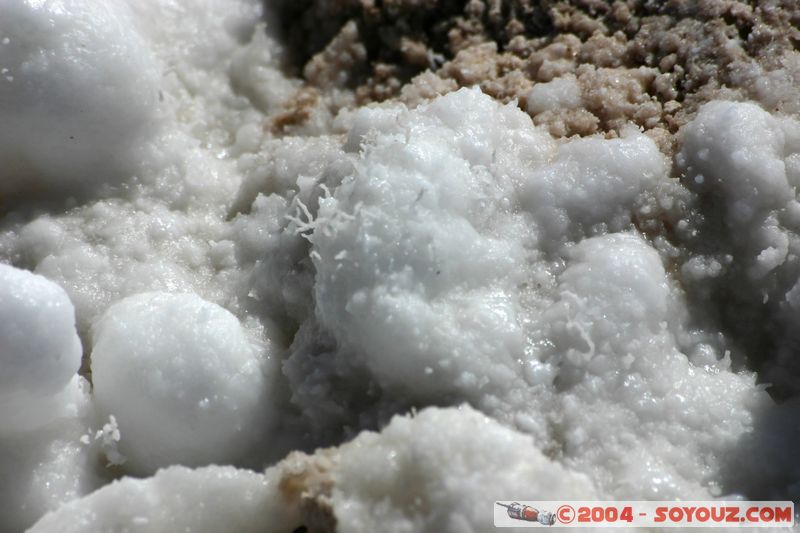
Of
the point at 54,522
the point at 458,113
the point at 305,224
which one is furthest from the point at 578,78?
the point at 54,522

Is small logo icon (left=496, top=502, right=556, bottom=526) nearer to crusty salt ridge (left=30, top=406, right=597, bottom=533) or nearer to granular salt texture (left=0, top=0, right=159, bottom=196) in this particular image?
crusty salt ridge (left=30, top=406, right=597, bottom=533)

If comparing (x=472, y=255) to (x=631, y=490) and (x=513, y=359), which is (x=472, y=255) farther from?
(x=631, y=490)

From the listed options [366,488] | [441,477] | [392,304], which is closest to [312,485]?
[366,488]

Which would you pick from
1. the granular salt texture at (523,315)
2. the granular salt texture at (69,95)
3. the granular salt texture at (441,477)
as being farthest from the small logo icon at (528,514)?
the granular salt texture at (69,95)

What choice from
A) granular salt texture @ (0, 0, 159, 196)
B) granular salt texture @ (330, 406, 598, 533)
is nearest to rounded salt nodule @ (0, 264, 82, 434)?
granular salt texture @ (0, 0, 159, 196)

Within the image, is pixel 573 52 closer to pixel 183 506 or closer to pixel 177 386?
pixel 177 386

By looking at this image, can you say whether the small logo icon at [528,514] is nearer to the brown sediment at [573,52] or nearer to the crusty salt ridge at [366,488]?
the crusty salt ridge at [366,488]
